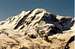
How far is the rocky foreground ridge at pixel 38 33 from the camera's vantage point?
57875 mm

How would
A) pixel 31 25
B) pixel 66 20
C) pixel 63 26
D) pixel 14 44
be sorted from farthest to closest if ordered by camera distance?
pixel 66 20, pixel 63 26, pixel 31 25, pixel 14 44

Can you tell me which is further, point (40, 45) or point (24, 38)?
point (24, 38)

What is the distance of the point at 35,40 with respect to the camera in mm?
63750

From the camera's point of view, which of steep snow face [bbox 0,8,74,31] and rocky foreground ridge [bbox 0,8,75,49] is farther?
steep snow face [bbox 0,8,74,31]

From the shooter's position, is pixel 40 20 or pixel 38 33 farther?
pixel 40 20

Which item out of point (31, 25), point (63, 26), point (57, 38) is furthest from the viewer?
point (63, 26)

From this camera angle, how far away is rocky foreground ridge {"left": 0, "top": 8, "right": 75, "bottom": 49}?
57.9m

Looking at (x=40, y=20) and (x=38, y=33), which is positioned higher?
(x=40, y=20)

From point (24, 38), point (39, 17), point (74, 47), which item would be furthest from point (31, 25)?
point (74, 47)

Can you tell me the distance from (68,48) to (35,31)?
18.1 meters

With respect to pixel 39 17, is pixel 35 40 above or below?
below

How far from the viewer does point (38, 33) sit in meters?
70.6

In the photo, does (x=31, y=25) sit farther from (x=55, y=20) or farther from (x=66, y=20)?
(x=66, y=20)

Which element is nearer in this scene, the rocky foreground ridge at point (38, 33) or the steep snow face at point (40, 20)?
the rocky foreground ridge at point (38, 33)
